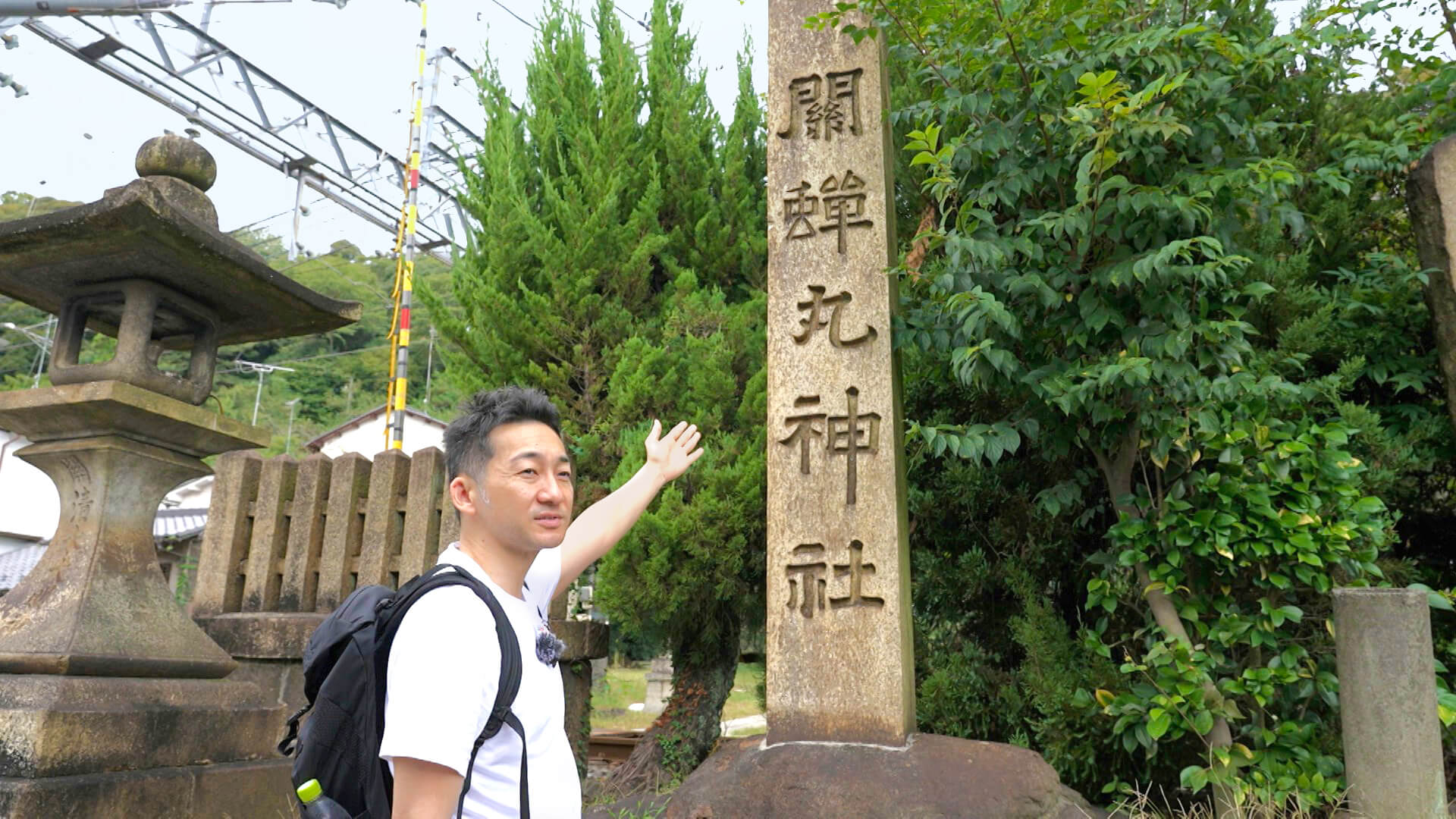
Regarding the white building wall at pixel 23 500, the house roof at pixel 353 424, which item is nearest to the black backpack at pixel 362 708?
the white building wall at pixel 23 500

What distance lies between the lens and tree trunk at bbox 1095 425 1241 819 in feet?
12.5

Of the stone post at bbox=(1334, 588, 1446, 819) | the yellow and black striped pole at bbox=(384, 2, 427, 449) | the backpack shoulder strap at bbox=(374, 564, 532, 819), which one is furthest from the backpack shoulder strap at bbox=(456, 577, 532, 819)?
the yellow and black striped pole at bbox=(384, 2, 427, 449)

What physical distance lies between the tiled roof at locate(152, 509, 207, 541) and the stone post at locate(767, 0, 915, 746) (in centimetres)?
1804

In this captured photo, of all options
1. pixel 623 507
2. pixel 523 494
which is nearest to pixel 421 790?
pixel 523 494

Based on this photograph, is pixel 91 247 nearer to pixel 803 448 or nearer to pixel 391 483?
pixel 391 483

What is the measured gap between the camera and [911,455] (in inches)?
212

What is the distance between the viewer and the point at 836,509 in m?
4.41

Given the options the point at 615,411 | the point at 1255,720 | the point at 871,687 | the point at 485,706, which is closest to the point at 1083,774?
the point at 1255,720

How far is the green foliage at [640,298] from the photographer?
18.0 ft

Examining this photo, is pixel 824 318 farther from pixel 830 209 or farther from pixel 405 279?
pixel 405 279

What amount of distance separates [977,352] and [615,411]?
2.37 metres

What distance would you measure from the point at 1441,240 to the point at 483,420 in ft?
15.7

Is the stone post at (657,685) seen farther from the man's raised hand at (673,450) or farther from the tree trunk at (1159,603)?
the man's raised hand at (673,450)

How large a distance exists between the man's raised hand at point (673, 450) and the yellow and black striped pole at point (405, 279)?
7.10m
